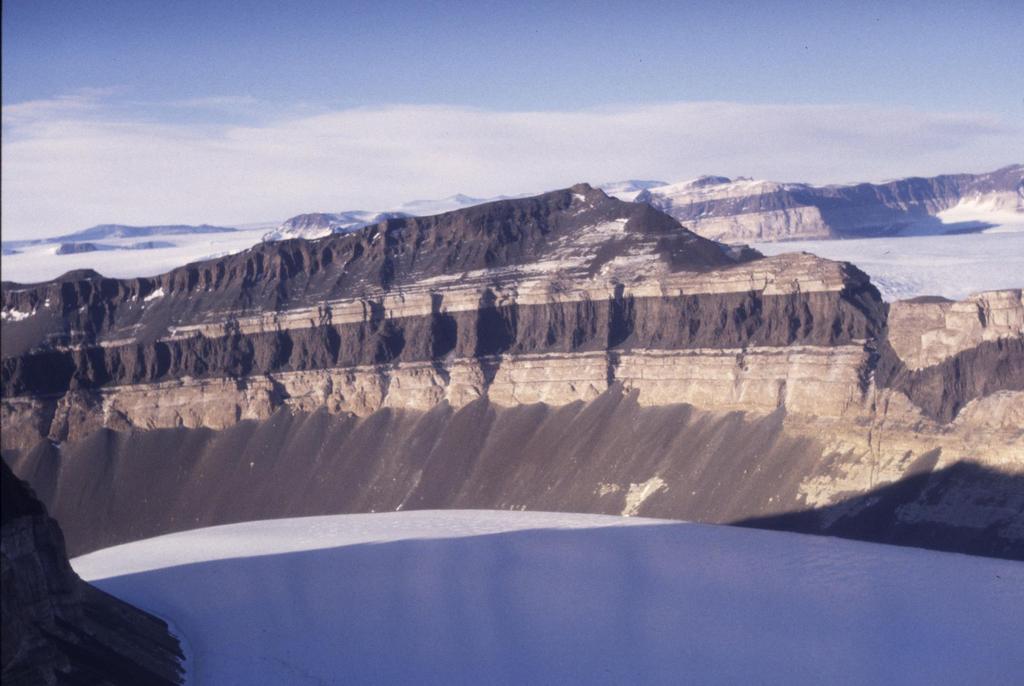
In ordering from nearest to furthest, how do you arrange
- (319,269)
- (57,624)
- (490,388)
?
(57,624) < (490,388) < (319,269)

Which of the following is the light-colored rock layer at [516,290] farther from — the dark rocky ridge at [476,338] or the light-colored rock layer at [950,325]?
the light-colored rock layer at [950,325]

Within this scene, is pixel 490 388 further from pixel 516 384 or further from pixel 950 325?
pixel 950 325

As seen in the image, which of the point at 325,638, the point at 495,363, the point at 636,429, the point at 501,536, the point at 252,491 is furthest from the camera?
the point at 495,363

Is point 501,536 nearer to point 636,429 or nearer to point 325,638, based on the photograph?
point 636,429

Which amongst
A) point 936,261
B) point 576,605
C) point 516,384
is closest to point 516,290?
point 516,384

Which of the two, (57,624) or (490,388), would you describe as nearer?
(57,624)

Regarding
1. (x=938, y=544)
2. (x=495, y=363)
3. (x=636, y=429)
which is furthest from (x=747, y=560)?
(x=495, y=363)

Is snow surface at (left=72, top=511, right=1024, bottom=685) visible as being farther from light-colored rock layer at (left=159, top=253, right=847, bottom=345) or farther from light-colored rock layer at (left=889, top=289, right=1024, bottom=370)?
light-colored rock layer at (left=159, top=253, right=847, bottom=345)

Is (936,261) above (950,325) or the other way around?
the other way around
